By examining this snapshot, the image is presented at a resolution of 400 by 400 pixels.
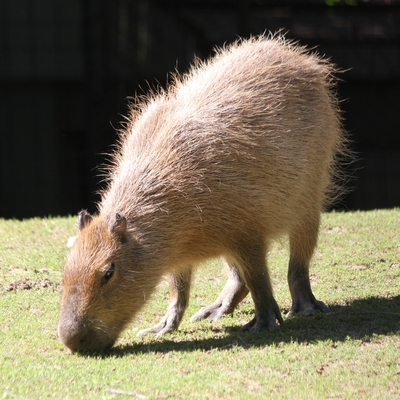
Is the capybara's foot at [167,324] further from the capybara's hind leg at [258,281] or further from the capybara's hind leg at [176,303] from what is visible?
the capybara's hind leg at [258,281]

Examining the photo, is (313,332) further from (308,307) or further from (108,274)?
(108,274)

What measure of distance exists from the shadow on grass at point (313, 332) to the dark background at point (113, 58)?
5929 millimetres

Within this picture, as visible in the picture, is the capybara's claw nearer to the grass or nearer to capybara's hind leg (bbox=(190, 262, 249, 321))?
the grass

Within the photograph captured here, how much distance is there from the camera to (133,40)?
A: 1118 cm

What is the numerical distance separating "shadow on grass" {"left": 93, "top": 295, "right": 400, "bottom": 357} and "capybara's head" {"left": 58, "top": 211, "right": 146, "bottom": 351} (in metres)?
0.18

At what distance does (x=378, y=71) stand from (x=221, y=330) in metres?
7.15

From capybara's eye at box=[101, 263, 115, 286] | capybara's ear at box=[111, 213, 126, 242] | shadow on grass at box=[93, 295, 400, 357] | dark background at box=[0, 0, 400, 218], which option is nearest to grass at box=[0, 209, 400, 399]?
shadow on grass at box=[93, 295, 400, 357]

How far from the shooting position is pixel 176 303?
5469 mm

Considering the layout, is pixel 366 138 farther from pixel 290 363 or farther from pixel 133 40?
pixel 290 363

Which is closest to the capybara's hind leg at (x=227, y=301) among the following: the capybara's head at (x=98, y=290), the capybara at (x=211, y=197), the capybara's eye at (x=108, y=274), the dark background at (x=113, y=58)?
the capybara at (x=211, y=197)

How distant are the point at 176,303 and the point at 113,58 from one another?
5.86 meters

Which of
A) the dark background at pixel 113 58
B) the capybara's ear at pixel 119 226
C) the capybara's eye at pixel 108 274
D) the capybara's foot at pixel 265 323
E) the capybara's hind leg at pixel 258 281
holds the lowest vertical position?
the dark background at pixel 113 58

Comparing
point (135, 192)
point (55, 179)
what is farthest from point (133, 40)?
A: point (135, 192)

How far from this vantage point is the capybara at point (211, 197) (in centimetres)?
476
